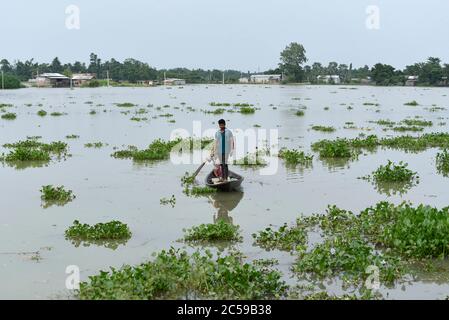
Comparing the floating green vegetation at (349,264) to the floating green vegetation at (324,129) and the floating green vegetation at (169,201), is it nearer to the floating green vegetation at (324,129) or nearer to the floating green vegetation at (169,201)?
the floating green vegetation at (169,201)

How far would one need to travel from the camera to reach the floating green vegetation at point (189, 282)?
7301mm

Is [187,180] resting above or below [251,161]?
below

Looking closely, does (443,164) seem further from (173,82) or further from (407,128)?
(173,82)

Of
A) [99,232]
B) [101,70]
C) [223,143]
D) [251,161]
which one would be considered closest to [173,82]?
[101,70]

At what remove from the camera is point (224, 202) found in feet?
43.5

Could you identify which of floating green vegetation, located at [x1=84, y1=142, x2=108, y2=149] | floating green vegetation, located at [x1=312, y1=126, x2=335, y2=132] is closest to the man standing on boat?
floating green vegetation, located at [x1=84, y1=142, x2=108, y2=149]

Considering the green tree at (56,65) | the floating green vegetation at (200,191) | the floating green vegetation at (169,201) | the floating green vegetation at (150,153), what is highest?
the green tree at (56,65)

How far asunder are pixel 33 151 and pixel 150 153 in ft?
13.3

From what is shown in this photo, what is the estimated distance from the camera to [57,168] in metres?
17.6

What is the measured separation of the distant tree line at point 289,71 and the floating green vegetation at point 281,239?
117 m

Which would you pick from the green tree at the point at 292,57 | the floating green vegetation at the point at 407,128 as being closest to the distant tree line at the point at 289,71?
the green tree at the point at 292,57

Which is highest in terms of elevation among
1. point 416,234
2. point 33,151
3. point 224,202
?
point 33,151

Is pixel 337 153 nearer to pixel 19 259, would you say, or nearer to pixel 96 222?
pixel 96 222
